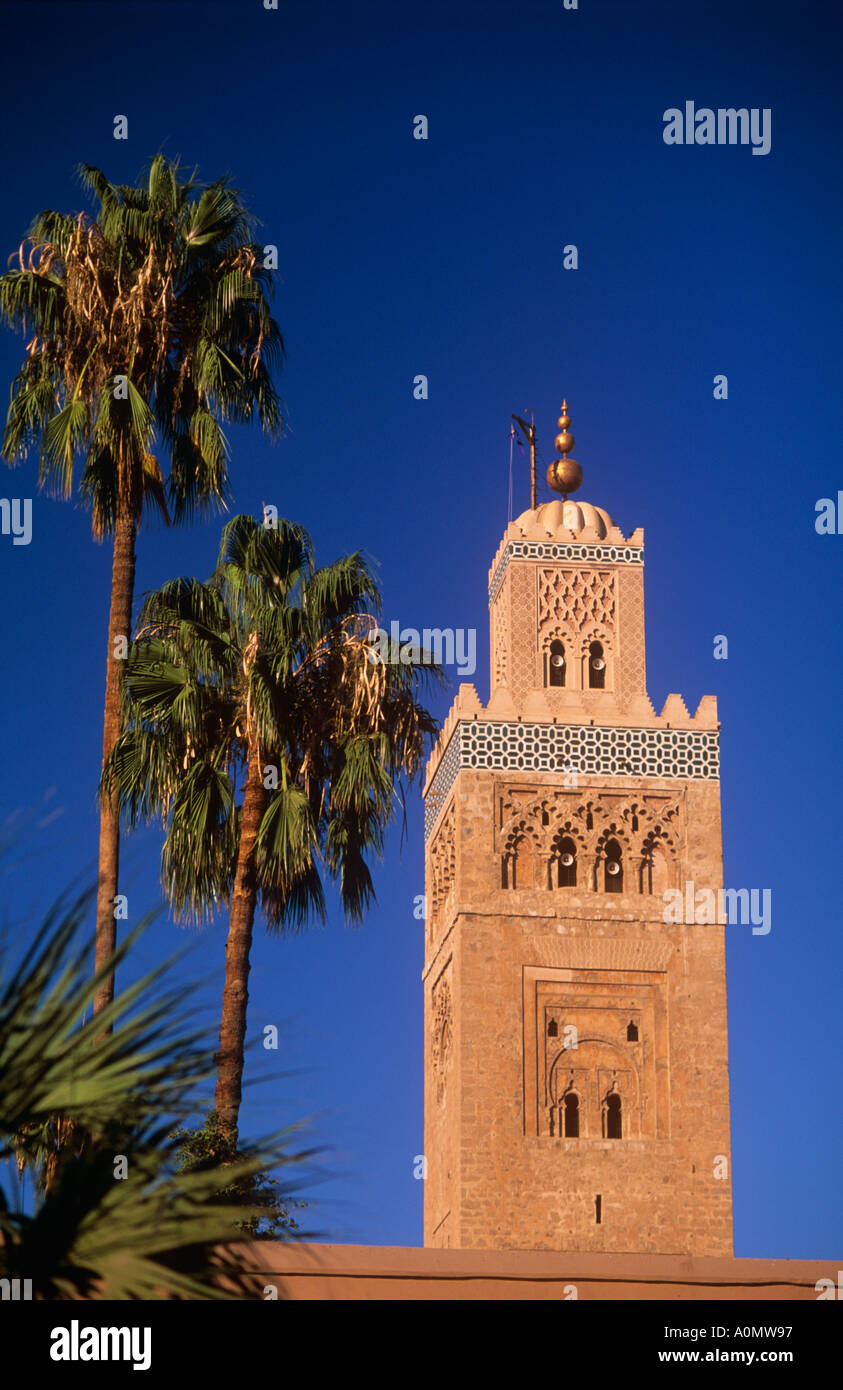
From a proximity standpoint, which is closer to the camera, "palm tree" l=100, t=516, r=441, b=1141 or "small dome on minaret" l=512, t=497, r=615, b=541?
"palm tree" l=100, t=516, r=441, b=1141

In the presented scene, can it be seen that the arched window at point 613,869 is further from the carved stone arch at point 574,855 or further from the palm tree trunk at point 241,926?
the palm tree trunk at point 241,926

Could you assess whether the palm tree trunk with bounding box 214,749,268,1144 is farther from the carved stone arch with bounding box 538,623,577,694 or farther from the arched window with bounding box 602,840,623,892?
the carved stone arch with bounding box 538,623,577,694

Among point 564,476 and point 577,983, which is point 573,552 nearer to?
point 564,476

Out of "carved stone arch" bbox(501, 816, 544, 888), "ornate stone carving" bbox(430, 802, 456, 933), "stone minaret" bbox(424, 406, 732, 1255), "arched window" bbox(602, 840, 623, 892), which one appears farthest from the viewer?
"ornate stone carving" bbox(430, 802, 456, 933)

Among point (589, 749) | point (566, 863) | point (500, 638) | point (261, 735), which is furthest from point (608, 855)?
point (261, 735)

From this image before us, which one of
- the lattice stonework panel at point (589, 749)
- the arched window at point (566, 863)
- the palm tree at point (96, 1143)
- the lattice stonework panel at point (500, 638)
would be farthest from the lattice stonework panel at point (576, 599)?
the palm tree at point (96, 1143)

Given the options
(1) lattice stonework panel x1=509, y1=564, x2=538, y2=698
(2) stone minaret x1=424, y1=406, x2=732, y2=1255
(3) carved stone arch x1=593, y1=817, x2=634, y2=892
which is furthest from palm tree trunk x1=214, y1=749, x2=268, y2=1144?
(1) lattice stonework panel x1=509, y1=564, x2=538, y2=698
